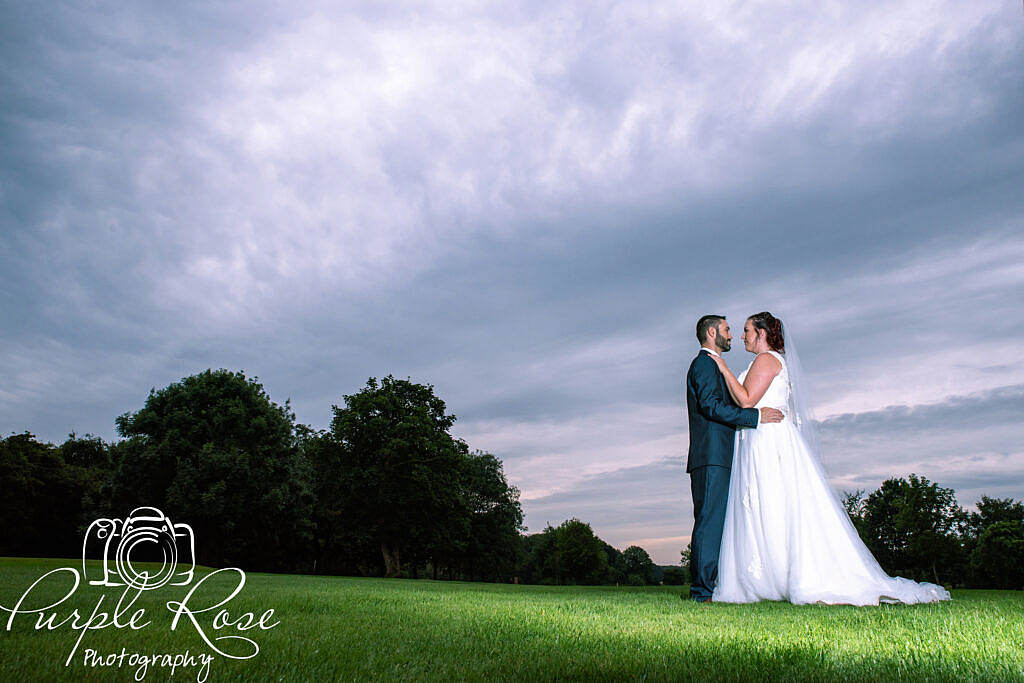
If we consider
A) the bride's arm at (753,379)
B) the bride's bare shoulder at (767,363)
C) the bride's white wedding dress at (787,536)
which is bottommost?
the bride's white wedding dress at (787,536)

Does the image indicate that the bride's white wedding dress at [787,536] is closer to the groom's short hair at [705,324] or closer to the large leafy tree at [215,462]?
the groom's short hair at [705,324]

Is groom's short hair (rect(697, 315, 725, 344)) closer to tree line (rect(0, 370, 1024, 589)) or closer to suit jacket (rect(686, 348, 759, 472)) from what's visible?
suit jacket (rect(686, 348, 759, 472))

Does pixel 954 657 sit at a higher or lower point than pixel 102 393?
lower

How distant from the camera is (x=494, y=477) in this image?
59219 mm

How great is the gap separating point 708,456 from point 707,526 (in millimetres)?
1021

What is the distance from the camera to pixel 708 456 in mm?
8992

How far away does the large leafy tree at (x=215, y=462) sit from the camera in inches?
1297

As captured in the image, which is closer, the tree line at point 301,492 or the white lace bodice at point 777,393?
the white lace bodice at point 777,393

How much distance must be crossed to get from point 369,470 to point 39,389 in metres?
19.3

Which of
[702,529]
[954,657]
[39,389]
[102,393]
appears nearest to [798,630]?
[954,657]

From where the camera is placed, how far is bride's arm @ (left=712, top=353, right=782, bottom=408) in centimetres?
919

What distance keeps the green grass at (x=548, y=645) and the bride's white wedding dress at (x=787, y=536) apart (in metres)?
2.16

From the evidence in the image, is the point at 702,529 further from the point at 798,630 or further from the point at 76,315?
the point at 76,315

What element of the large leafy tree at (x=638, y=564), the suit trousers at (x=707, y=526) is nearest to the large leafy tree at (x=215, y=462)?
the suit trousers at (x=707, y=526)
